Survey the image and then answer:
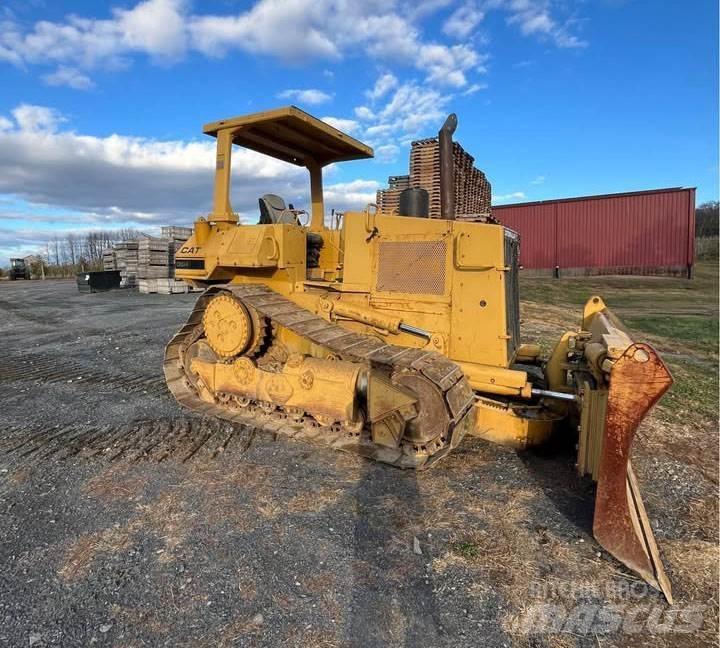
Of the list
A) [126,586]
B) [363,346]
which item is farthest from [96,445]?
[363,346]

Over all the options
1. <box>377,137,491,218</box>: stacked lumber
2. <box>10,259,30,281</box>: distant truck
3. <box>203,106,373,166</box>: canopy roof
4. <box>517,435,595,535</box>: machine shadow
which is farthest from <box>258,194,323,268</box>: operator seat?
<box>10,259,30,281</box>: distant truck

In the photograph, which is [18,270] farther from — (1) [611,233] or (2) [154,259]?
(1) [611,233]

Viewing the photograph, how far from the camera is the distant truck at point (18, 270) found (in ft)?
123

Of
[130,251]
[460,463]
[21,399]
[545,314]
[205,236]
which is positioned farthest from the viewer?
[130,251]

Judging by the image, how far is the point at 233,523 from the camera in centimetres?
338

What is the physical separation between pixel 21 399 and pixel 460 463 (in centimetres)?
557

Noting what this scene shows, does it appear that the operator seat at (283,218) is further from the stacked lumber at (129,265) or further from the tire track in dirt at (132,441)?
the stacked lumber at (129,265)

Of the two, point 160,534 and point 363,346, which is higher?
point 363,346

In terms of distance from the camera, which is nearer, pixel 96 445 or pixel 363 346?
pixel 363 346

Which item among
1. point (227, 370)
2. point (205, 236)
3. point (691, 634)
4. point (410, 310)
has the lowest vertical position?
point (691, 634)

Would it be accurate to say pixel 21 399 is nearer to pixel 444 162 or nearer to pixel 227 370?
pixel 227 370

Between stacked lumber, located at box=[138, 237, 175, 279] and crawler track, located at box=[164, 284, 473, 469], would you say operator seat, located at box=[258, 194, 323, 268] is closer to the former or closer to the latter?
crawler track, located at box=[164, 284, 473, 469]

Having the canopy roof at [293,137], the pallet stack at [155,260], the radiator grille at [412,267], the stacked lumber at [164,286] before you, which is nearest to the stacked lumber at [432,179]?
the canopy roof at [293,137]

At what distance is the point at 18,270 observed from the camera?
37.7m
